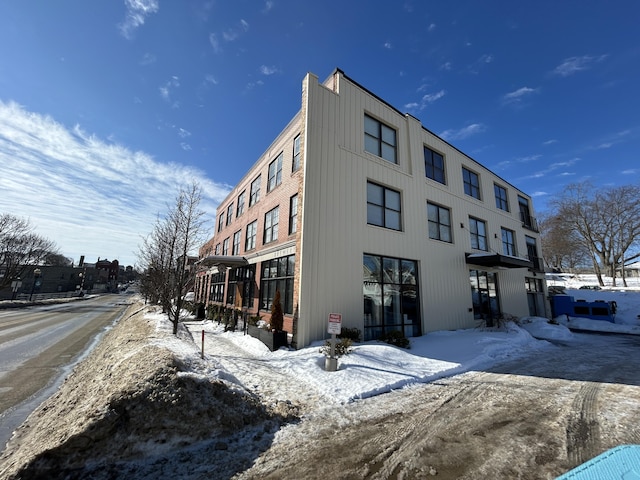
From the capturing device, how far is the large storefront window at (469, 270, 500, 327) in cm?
1695

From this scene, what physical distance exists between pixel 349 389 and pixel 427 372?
290cm

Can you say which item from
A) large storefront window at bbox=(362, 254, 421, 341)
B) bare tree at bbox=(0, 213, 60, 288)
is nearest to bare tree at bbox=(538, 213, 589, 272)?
large storefront window at bbox=(362, 254, 421, 341)

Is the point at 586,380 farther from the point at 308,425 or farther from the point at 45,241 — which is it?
the point at 45,241

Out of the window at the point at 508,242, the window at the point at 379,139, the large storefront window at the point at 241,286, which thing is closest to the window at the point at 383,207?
the window at the point at 379,139

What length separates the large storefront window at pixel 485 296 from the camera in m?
17.0

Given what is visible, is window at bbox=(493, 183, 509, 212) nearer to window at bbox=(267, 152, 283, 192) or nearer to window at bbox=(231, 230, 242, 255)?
window at bbox=(267, 152, 283, 192)

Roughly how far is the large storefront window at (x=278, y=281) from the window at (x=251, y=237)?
12.0ft

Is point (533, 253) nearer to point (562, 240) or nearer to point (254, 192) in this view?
point (254, 192)

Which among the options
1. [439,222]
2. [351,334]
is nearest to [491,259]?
[439,222]

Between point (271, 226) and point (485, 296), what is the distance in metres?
14.2

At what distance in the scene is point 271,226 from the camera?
649 inches

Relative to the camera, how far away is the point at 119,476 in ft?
11.8

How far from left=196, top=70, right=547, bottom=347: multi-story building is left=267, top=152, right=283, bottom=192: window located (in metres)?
0.13

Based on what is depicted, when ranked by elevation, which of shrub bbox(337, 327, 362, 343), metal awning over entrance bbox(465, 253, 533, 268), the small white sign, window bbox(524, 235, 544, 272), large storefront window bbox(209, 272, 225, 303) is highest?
window bbox(524, 235, 544, 272)
